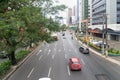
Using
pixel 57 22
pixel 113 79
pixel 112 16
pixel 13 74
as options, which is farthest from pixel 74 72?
pixel 112 16

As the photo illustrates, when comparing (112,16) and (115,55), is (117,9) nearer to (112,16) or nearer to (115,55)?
(112,16)

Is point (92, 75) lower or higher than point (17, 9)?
lower

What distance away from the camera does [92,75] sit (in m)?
25.1

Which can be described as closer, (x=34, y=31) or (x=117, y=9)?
(x=34, y=31)

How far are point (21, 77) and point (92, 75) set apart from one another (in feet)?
27.8

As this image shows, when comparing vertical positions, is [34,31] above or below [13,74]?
above

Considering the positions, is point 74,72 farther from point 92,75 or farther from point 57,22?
point 57,22

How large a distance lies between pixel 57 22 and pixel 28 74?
A: 432 inches

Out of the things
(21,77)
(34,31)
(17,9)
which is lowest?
(21,77)

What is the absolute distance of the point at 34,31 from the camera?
29094mm

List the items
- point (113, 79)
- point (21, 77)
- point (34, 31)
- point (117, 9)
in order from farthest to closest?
point (117, 9) < point (34, 31) < point (21, 77) < point (113, 79)

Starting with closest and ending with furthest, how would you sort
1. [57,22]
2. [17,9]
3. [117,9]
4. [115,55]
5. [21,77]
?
[21,77] < [17,9] < [57,22] < [115,55] < [117,9]

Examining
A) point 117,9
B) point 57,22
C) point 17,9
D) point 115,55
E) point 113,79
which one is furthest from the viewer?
point 117,9

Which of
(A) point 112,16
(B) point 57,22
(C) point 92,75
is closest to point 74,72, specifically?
(C) point 92,75
